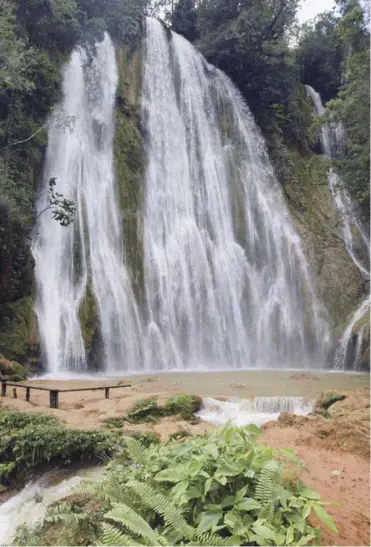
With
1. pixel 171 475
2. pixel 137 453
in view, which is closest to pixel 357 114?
pixel 137 453

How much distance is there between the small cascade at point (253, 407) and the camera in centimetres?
870

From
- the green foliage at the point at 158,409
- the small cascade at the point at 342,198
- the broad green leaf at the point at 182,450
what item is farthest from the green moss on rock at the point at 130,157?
the broad green leaf at the point at 182,450

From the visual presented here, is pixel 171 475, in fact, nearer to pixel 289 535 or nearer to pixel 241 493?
pixel 241 493

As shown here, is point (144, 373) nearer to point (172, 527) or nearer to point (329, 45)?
point (172, 527)

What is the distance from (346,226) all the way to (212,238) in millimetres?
8127

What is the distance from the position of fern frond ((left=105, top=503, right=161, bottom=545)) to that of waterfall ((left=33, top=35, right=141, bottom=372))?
12721 mm

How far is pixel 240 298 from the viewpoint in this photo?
20.3 m

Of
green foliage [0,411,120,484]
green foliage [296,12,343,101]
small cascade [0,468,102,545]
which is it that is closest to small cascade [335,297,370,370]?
green foliage [0,411,120,484]

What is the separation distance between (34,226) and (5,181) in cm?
377

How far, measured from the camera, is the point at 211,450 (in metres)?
3.43

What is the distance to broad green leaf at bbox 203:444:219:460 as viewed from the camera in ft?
11.1

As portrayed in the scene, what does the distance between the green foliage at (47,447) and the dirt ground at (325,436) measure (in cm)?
58

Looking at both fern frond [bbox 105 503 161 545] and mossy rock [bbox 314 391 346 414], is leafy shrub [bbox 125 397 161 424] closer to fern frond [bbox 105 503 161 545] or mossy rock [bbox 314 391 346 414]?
mossy rock [bbox 314 391 346 414]

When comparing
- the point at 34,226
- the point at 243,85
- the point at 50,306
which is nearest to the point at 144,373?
the point at 50,306
